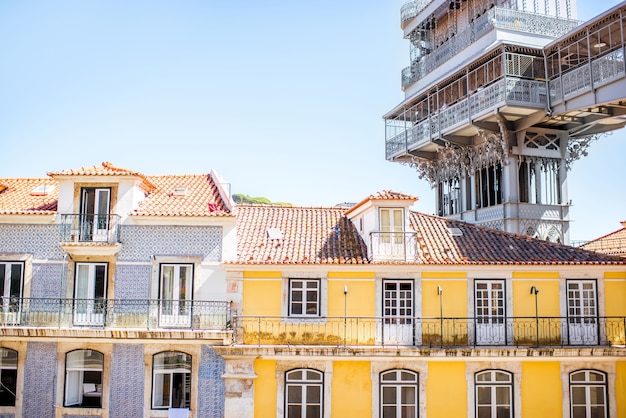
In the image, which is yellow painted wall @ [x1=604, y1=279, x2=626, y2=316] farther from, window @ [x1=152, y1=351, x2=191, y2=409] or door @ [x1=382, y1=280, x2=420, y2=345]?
window @ [x1=152, y1=351, x2=191, y2=409]

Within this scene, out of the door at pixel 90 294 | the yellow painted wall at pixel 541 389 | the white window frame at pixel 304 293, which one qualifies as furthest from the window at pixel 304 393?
the yellow painted wall at pixel 541 389

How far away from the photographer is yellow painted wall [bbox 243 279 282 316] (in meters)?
18.4

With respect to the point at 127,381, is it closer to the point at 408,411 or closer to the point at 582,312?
the point at 408,411

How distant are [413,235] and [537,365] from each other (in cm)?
536

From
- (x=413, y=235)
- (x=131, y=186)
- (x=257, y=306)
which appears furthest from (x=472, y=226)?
(x=131, y=186)

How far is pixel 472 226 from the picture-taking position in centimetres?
2145

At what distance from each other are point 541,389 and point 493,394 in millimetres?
1465

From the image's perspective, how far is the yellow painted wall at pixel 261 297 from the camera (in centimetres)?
1844

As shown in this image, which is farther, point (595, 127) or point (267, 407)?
point (595, 127)

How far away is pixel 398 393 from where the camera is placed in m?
18.1

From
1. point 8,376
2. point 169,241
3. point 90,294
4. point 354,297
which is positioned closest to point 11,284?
point 90,294

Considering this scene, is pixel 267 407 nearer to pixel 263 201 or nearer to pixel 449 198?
pixel 449 198

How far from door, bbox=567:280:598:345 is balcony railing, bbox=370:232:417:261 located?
5.12 meters

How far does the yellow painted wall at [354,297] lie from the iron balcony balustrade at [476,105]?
34.0ft
